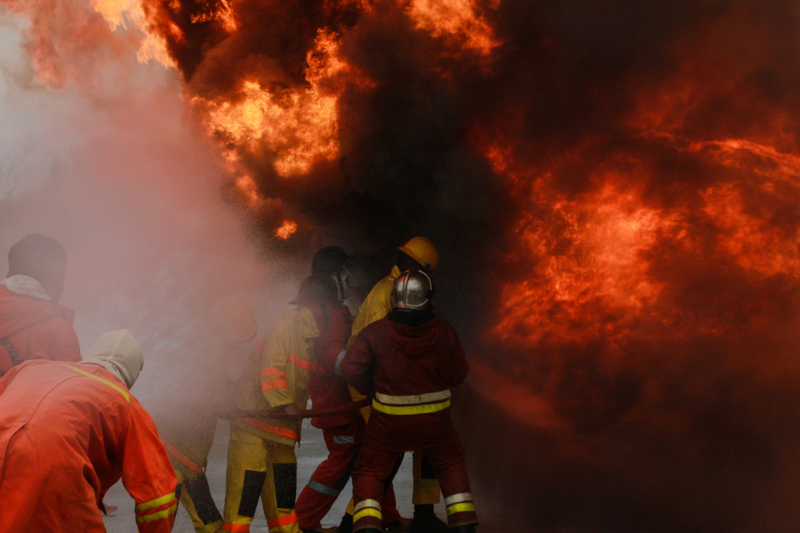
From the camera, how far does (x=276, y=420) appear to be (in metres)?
3.64

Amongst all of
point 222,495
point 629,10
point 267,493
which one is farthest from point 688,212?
point 222,495

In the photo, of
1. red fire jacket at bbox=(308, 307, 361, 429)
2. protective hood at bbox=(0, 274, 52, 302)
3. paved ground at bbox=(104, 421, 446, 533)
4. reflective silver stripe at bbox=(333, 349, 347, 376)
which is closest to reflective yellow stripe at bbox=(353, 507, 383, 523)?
red fire jacket at bbox=(308, 307, 361, 429)

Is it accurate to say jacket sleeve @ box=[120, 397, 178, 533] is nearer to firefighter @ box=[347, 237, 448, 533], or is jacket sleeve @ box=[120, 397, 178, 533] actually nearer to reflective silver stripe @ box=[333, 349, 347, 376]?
reflective silver stripe @ box=[333, 349, 347, 376]

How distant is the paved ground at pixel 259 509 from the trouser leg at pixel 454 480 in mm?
1577

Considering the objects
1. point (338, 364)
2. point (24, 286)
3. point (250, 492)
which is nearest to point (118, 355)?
point (24, 286)

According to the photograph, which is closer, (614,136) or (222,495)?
(614,136)

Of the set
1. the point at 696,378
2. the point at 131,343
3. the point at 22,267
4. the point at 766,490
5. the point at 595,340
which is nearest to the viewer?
the point at 131,343

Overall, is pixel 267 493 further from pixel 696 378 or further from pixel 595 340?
pixel 696 378

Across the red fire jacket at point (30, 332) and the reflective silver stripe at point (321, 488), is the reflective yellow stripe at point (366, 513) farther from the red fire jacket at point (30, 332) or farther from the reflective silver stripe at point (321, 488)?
the red fire jacket at point (30, 332)

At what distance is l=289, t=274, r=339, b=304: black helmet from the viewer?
403 centimetres

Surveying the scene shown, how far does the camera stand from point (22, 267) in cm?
321

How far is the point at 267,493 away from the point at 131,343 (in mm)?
2143

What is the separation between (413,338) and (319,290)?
3.56ft

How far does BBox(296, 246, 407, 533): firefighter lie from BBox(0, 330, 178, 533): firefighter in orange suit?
6.24 feet
